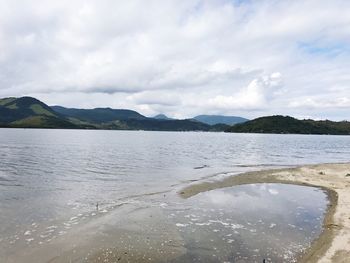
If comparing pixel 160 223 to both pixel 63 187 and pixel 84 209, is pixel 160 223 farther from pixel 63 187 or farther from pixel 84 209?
pixel 63 187

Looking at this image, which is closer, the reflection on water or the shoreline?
the shoreline

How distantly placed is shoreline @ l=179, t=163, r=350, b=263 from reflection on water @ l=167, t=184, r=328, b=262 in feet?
2.57

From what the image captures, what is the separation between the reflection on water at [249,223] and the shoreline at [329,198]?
0.78 metres

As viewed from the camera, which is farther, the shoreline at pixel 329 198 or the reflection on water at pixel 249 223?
the reflection on water at pixel 249 223

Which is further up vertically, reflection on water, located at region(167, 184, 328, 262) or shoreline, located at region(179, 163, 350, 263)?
shoreline, located at region(179, 163, 350, 263)

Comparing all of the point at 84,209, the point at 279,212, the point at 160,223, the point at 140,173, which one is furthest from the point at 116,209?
the point at 140,173

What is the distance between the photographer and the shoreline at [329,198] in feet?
60.9

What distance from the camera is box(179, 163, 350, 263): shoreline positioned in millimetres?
18562

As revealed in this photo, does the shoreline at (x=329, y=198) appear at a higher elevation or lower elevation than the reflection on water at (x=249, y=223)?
higher

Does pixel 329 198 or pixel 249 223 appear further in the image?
pixel 329 198

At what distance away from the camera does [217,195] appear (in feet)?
119

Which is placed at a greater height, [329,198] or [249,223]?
[329,198]

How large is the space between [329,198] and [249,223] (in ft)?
48.7

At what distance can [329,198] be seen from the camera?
3500 cm
